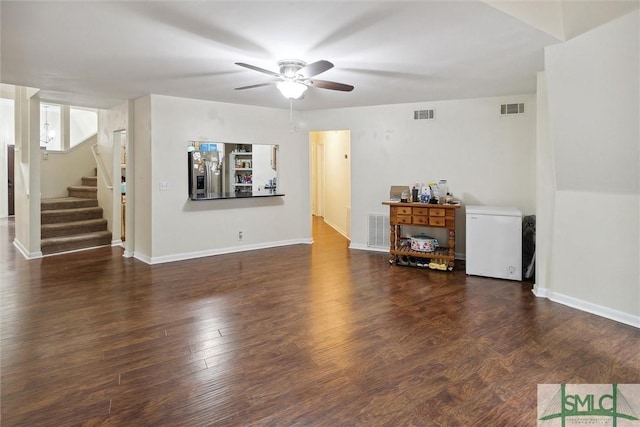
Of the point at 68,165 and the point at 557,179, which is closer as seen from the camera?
the point at 557,179

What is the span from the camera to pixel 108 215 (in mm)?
6738

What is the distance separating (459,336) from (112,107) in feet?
21.1

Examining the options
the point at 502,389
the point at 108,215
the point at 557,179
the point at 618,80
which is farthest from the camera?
the point at 108,215

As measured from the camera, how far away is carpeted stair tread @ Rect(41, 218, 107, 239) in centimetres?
611

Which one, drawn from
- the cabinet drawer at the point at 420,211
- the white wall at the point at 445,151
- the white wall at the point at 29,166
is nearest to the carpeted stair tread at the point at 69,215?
the white wall at the point at 29,166

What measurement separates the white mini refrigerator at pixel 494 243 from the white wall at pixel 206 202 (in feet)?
10.0

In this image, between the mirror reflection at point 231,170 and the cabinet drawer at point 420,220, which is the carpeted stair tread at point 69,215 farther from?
the cabinet drawer at point 420,220

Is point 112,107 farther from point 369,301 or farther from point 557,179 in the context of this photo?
point 557,179

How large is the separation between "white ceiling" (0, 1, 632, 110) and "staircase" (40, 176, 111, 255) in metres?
2.56

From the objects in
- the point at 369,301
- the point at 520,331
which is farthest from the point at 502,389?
the point at 369,301

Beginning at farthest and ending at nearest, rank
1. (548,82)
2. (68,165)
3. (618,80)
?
(68,165), (548,82), (618,80)

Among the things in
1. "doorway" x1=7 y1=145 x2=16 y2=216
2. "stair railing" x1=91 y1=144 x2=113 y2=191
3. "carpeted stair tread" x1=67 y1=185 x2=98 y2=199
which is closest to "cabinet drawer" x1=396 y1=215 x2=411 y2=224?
"stair railing" x1=91 y1=144 x2=113 y2=191

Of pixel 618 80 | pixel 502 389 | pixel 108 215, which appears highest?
pixel 618 80

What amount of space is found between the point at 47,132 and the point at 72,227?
5.55 meters
